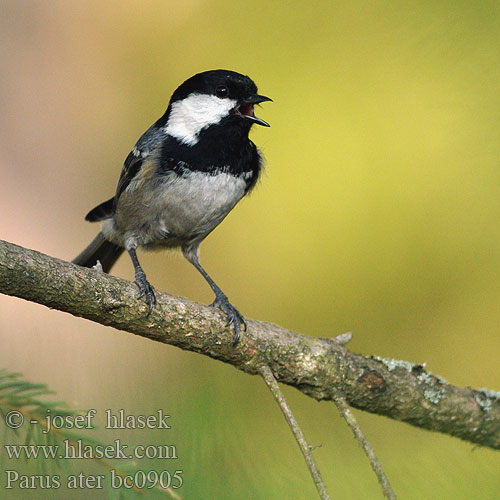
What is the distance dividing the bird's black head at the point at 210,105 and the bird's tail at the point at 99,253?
2.31 feet

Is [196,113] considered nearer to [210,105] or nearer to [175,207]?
[210,105]

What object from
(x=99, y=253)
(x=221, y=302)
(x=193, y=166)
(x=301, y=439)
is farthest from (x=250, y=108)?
(x=301, y=439)

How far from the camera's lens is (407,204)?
95.0 inches

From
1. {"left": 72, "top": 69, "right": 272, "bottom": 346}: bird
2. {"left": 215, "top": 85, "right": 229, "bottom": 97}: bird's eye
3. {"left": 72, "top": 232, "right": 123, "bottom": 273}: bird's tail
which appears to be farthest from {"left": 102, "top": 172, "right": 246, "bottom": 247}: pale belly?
{"left": 215, "top": 85, "right": 229, "bottom": 97}: bird's eye

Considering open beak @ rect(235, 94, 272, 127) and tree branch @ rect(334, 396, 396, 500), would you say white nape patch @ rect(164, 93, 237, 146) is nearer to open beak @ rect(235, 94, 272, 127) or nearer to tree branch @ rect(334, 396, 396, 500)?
open beak @ rect(235, 94, 272, 127)

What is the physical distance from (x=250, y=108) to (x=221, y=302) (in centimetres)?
86

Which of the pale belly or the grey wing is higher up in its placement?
the grey wing

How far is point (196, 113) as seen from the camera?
8.77 ft

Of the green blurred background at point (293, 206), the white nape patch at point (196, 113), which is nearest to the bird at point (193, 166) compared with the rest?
the white nape patch at point (196, 113)

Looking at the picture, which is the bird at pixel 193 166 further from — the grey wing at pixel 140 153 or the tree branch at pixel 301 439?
the tree branch at pixel 301 439

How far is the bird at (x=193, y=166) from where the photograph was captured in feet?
8.34

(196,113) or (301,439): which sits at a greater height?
(196,113)

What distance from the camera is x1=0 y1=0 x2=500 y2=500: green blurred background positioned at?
50.6 inches

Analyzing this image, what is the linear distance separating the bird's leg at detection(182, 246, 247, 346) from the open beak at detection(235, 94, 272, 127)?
2.23 feet
